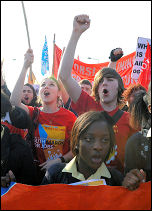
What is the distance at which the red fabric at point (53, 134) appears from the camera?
2205mm

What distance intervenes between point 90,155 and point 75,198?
236 mm

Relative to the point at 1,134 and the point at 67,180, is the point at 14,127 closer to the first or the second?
the point at 1,134

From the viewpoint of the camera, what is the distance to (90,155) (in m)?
1.47

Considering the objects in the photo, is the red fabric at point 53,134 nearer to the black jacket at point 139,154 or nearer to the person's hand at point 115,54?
the person's hand at point 115,54

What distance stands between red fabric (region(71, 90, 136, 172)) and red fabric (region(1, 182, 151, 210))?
31 centimetres

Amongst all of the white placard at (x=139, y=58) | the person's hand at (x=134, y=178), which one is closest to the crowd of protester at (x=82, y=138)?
the person's hand at (x=134, y=178)

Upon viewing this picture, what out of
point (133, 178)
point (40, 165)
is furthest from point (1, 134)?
point (40, 165)

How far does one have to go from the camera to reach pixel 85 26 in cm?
172

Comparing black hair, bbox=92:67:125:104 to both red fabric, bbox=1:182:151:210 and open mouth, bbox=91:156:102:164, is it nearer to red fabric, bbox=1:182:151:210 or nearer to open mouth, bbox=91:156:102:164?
open mouth, bbox=91:156:102:164

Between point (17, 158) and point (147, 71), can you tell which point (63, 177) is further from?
point (147, 71)

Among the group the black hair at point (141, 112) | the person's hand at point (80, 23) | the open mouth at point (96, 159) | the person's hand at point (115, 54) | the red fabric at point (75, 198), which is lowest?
the red fabric at point (75, 198)

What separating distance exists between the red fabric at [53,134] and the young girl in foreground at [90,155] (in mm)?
584

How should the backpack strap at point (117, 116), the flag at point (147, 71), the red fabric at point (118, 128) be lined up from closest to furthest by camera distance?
the flag at point (147, 71) < the red fabric at point (118, 128) < the backpack strap at point (117, 116)

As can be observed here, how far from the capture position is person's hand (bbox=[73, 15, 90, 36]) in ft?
5.57
